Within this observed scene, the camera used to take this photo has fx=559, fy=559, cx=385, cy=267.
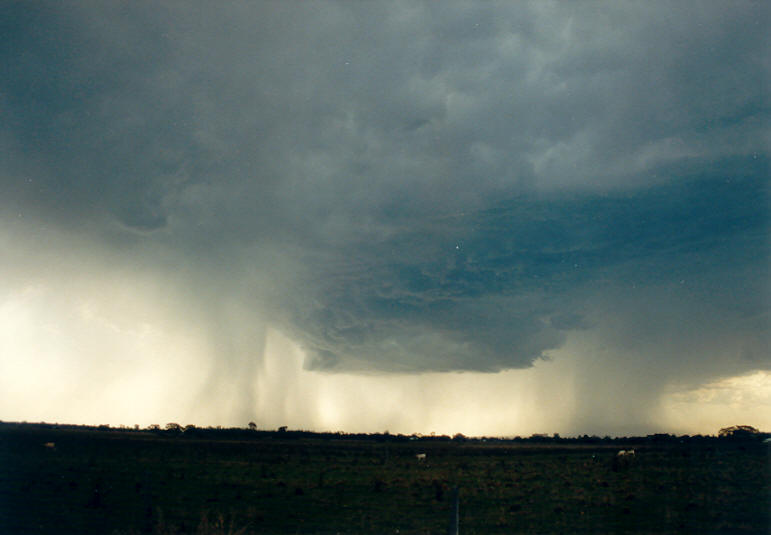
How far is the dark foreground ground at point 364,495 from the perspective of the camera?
2528 cm

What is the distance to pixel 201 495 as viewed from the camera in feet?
109

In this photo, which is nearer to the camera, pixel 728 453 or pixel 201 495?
pixel 201 495

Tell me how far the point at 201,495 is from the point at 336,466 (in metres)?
19.6

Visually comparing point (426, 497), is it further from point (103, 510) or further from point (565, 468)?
point (565, 468)

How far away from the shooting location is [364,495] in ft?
113

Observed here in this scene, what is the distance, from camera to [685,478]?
39750 mm

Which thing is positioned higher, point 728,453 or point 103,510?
point 728,453

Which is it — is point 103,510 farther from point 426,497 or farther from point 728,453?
point 728,453

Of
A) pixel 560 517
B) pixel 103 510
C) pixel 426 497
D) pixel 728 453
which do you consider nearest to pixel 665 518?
pixel 560 517

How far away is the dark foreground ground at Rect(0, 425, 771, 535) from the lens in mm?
25281

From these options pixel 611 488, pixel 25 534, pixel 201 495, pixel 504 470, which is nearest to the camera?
pixel 25 534

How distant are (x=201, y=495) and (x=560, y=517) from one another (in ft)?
66.6

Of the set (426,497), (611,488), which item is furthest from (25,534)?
(611,488)

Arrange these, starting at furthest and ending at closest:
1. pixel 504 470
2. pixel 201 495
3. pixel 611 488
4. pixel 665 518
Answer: pixel 504 470 → pixel 611 488 → pixel 201 495 → pixel 665 518
